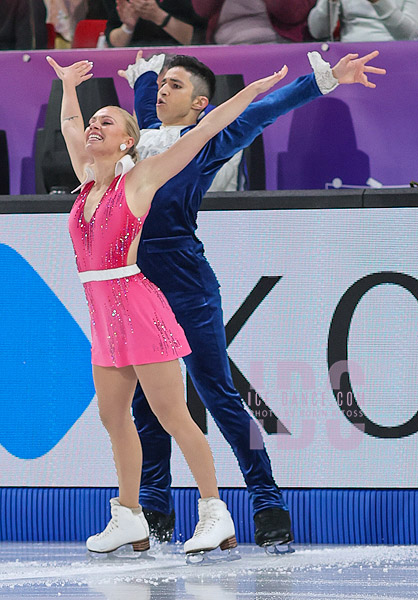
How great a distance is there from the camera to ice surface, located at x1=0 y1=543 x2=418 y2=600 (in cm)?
267

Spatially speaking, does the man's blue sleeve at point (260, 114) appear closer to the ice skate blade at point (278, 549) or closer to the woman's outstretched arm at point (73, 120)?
the woman's outstretched arm at point (73, 120)

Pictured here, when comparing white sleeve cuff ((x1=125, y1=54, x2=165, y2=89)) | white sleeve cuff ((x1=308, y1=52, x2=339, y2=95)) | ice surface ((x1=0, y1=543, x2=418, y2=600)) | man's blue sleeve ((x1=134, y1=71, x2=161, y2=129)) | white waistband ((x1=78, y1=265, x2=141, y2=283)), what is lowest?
ice surface ((x1=0, y1=543, x2=418, y2=600))

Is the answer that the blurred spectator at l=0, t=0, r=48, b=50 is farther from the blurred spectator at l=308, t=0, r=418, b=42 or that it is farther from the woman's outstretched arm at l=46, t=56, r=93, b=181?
the woman's outstretched arm at l=46, t=56, r=93, b=181

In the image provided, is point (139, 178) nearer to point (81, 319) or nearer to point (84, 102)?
point (81, 319)

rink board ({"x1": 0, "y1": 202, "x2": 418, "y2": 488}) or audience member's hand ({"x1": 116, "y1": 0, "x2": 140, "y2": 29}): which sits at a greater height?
audience member's hand ({"x1": 116, "y1": 0, "x2": 140, "y2": 29})

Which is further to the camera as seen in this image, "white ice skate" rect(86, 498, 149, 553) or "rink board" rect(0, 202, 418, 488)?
"rink board" rect(0, 202, 418, 488)

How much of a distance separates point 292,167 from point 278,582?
231cm

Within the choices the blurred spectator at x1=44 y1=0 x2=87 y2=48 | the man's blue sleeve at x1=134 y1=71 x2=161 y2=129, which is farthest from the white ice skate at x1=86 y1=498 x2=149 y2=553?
the blurred spectator at x1=44 y1=0 x2=87 y2=48

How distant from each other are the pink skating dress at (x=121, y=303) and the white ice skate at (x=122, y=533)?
0.49 metres

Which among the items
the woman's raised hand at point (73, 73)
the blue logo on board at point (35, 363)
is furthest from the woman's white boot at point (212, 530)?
the woman's raised hand at point (73, 73)

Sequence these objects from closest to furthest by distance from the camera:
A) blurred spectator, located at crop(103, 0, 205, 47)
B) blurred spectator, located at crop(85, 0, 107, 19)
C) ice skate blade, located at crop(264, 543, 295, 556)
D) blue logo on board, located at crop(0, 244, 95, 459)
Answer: ice skate blade, located at crop(264, 543, 295, 556)
blue logo on board, located at crop(0, 244, 95, 459)
blurred spectator, located at crop(103, 0, 205, 47)
blurred spectator, located at crop(85, 0, 107, 19)

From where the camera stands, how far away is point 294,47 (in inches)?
180

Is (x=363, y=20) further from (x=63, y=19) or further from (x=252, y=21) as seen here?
(x=63, y=19)

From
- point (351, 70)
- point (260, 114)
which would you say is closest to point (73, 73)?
point (260, 114)
